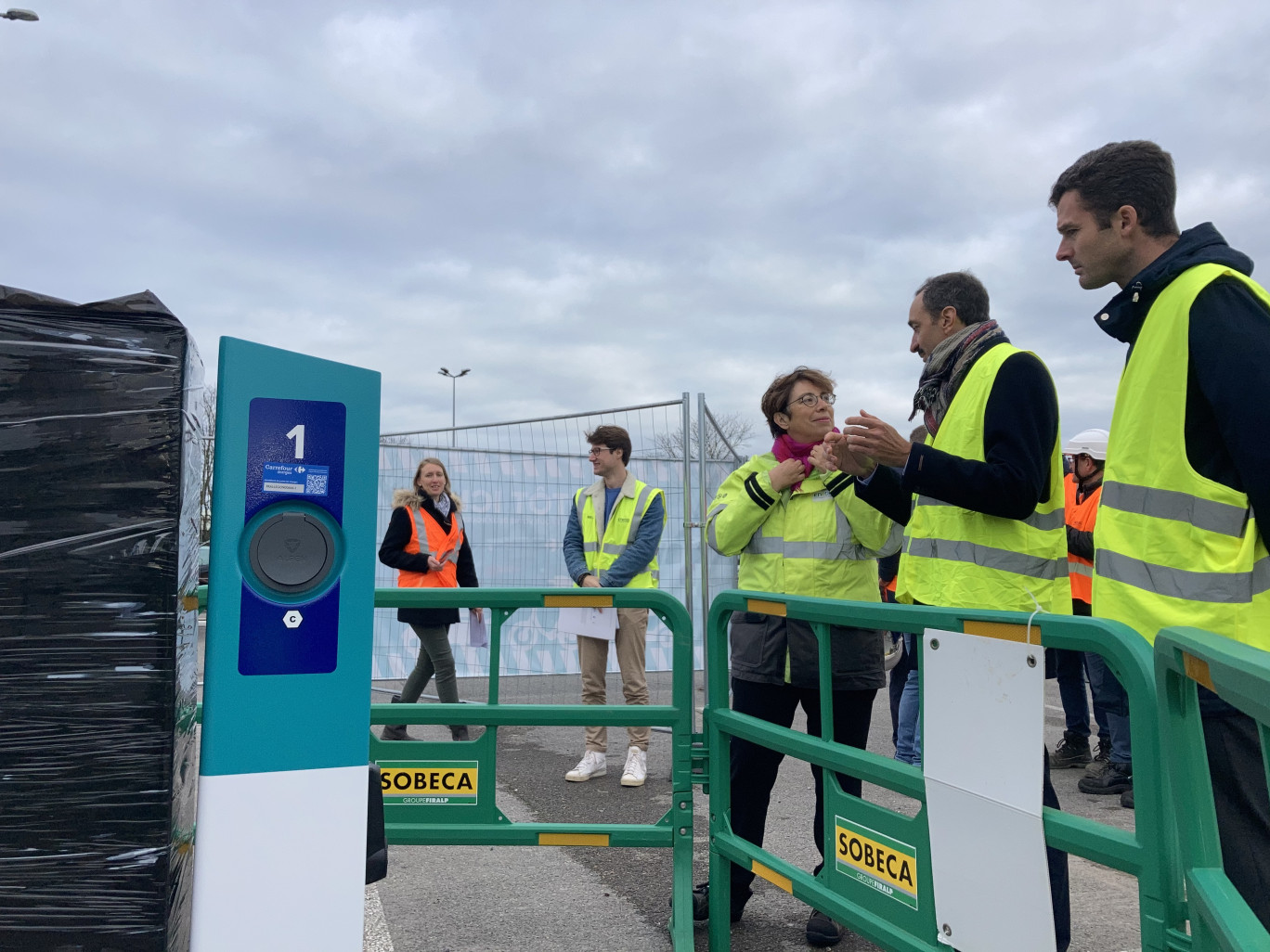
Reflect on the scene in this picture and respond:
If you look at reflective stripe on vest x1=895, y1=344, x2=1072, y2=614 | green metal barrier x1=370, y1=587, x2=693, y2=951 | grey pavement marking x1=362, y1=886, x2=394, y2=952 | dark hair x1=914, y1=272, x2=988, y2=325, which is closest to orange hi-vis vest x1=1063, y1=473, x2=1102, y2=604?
dark hair x1=914, y1=272, x2=988, y2=325

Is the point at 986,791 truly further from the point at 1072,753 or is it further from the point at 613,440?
the point at 1072,753

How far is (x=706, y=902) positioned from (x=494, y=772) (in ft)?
3.25

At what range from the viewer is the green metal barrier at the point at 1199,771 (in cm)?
119

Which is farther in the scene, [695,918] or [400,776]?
[695,918]

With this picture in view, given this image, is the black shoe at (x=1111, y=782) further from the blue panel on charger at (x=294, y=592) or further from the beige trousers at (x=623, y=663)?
the blue panel on charger at (x=294, y=592)

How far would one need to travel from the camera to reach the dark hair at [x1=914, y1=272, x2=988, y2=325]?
10.9 ft

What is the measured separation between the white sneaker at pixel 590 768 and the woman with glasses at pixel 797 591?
2.02 metres

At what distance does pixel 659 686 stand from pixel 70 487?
22.3 ft

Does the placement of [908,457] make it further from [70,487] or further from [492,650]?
[70,487]

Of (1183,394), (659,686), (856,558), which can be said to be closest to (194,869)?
(1183,394)

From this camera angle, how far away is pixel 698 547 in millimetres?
7176

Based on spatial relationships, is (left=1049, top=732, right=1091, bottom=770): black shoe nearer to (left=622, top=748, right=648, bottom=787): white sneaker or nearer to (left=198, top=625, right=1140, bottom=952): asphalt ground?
(left=198, top=625, right=1140, bottom=952): asphalt ground

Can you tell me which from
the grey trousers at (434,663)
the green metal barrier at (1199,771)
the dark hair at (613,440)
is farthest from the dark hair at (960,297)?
the grey trousers at (434,663)

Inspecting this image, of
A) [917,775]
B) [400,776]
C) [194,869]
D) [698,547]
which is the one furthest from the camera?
[698,547]
